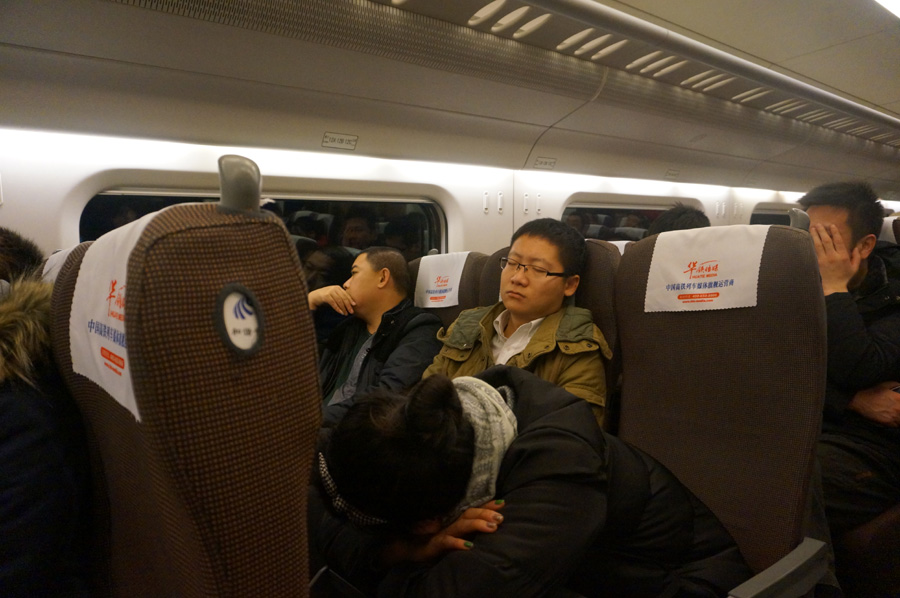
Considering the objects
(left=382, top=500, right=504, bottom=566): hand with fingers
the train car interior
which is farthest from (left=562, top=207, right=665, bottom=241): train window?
(left=382, top=500, right=504, bottom=566): hand with fingers

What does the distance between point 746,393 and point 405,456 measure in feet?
3.04

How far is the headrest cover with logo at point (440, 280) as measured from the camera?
2469 millimetres

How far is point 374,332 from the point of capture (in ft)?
8.21

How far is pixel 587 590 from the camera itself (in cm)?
117

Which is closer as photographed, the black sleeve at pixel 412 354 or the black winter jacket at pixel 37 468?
the black winter jacket at pixel 37 468

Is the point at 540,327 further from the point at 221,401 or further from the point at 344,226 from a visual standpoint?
the point at 344,226

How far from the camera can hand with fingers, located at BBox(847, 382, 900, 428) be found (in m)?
1.72

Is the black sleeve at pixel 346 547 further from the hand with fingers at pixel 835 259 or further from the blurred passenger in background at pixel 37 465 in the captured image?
the hand with fingers at pixel 835 259

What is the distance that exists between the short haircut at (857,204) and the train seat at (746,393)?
976 mm

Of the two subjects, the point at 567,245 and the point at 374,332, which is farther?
the point at 374,332

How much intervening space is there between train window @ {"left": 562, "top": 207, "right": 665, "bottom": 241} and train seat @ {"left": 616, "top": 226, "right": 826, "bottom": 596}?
3178 millimetres

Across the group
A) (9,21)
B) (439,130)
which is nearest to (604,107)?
(439,130)

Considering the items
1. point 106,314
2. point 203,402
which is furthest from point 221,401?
point 106,314

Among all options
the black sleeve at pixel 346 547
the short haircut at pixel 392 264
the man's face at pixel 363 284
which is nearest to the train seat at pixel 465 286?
the short haircut at pixel 392 264
